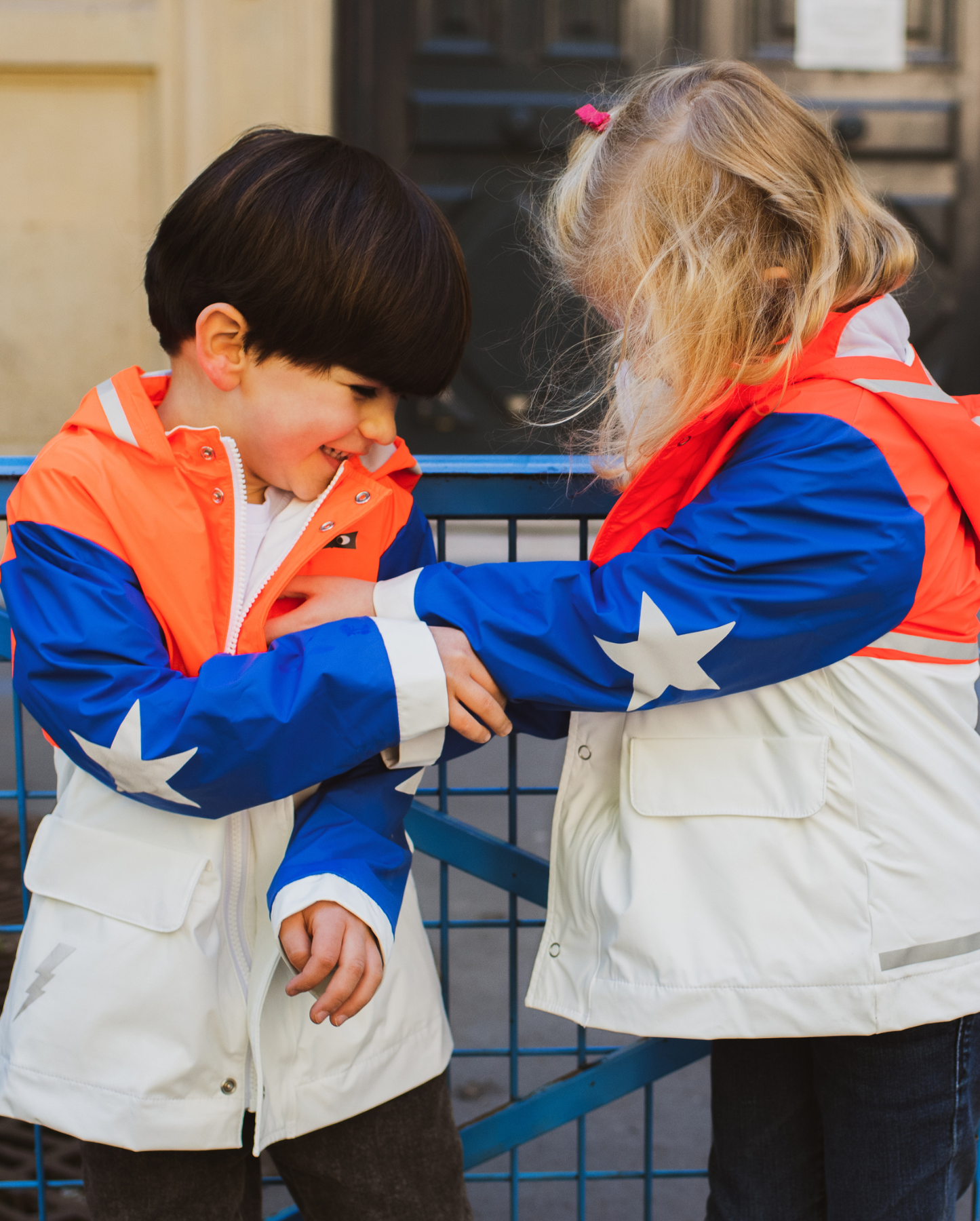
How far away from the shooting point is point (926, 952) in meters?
1.23

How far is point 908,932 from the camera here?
4.00 feet

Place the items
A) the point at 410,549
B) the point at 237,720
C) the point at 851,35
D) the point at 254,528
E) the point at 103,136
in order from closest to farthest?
1. the point at 237,720
2. the point at 254,528
3. the point at 410,549
4. the point at 103,136
5. the point at 851,35

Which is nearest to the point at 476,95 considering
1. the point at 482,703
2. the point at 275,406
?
the point at 275,406

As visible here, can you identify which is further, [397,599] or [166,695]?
[397,599]

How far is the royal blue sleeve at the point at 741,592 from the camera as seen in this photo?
1129mm

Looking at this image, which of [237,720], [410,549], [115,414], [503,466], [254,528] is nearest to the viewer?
[237,720]

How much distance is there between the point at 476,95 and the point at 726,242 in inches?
125

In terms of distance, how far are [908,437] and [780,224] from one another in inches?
11.0

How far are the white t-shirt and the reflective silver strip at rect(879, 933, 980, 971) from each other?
0.79 metres

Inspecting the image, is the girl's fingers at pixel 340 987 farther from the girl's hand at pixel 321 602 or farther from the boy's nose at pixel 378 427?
the boy's nose at pixel 378 427

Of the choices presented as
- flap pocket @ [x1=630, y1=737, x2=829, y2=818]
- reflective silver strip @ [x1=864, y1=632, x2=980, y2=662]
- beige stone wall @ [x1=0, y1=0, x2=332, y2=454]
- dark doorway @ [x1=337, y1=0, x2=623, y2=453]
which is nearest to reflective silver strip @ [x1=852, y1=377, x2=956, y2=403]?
reflective silver strip @ [x1=864, y1=632, x2=980, y2=662]

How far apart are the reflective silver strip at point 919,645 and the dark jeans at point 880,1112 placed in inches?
16.3

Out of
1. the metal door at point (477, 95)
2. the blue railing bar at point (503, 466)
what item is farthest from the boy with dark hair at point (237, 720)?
the metal door at point (477, 95)

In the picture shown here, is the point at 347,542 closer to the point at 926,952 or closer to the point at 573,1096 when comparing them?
the point at 926,952
